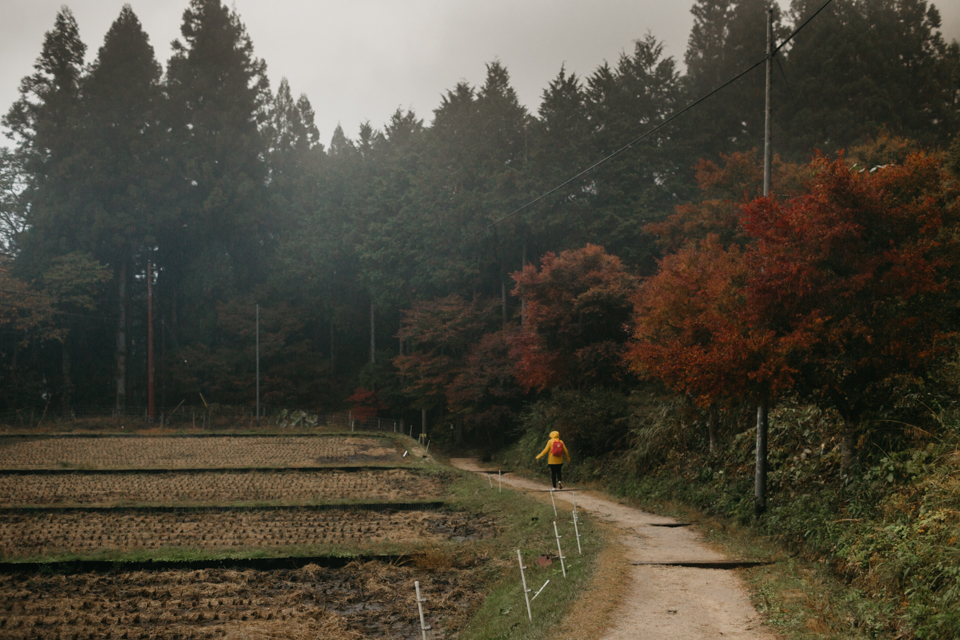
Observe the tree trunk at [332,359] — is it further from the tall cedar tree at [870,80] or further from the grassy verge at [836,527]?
the grassy verge at [836,527]

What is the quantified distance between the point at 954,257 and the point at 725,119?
3074cm

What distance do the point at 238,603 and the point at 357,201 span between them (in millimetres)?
41660

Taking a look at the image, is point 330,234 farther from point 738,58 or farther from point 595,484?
point 595,484

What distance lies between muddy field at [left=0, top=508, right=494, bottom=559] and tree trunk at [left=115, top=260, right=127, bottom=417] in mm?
28694

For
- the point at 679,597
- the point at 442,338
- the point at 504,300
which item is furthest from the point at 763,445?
the point at 504,300

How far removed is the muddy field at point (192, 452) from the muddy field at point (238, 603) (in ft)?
38.9

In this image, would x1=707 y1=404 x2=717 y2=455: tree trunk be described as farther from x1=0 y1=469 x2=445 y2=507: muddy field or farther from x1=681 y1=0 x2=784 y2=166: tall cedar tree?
x1=681 y1=0 x2=784 y2=166: tall cedar tree

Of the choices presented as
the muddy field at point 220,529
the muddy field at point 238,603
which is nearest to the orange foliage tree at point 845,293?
the muddy field at point 238,603

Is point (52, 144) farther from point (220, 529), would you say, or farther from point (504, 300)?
point (220, 529)

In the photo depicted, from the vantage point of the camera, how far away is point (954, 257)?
29.9 ft

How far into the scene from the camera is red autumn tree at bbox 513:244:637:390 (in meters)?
23.1

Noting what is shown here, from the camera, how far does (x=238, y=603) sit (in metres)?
9.21

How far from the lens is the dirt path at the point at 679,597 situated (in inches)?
269

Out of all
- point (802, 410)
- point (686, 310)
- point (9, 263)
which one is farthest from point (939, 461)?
point (9, 263)
